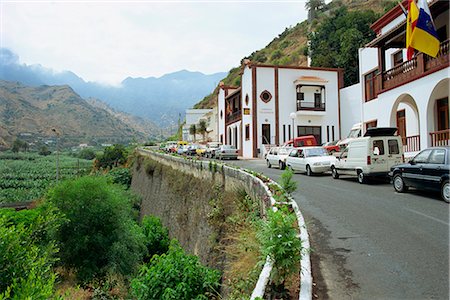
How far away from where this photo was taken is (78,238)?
16391 millimetres

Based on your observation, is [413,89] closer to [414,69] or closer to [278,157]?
[414,69]

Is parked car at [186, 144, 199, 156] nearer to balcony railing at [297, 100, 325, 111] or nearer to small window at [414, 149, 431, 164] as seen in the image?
balcony railing at [297, 100, 325, 111]

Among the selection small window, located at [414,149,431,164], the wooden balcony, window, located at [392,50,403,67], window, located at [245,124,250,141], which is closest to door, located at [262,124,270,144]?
window, located at [245,124,250,141]

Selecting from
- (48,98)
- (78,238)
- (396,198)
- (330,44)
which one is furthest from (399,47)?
(48,98)

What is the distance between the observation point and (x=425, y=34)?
1366cm

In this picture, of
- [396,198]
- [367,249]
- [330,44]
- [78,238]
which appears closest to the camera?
[367,249]

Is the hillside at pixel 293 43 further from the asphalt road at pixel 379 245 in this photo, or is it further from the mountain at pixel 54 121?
the asphalt road at pixel 379 245

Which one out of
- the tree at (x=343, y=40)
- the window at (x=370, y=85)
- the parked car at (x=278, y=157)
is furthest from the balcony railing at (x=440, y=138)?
the tree at (x=343, y=40)

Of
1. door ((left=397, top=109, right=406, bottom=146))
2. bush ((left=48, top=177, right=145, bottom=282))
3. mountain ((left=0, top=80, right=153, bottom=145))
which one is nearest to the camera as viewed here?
bush ((left=48, top=177, right=145, bottom=282))

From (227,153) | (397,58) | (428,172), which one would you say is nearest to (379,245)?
(428,172)

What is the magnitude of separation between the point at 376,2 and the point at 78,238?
80323mm

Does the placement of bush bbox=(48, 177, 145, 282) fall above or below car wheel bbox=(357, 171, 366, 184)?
below

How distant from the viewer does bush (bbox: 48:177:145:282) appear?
16312 millimetres

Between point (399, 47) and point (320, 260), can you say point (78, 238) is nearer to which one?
point (320, 260)
